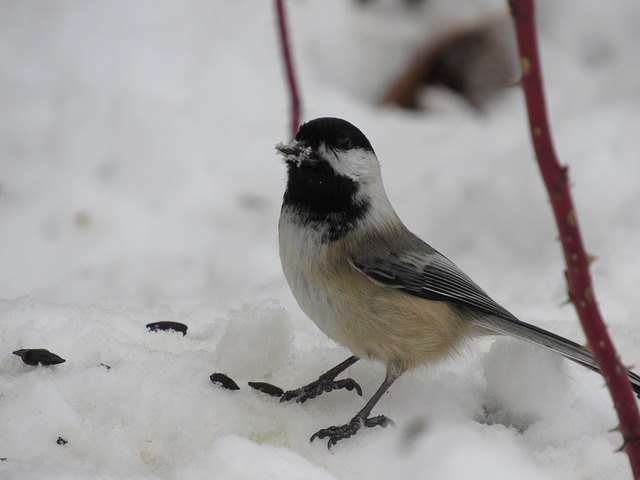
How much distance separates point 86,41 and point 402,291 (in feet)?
9.00

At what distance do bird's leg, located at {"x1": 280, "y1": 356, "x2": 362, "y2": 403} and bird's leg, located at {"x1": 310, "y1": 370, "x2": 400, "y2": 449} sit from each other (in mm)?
120

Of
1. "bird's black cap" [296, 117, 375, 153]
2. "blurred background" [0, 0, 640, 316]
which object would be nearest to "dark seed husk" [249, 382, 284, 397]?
"bird's black cap" [296, 117, 375, 153]

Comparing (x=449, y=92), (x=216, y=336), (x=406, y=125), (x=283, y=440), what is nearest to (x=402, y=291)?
(x=283, y=440)

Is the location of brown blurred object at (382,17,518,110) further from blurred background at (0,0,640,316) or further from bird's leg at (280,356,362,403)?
bird's leg at (280,356,362,403)

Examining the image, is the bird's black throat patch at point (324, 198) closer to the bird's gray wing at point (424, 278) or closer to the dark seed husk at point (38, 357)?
the bird's gray wing at point (424, 278)

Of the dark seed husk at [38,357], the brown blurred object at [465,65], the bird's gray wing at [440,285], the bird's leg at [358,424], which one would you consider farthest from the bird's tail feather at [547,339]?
the brown blurred object at [465,65]

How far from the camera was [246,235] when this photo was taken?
3.86 metres

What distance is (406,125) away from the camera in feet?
15.1

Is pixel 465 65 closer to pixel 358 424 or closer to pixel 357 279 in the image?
pixel 357 279

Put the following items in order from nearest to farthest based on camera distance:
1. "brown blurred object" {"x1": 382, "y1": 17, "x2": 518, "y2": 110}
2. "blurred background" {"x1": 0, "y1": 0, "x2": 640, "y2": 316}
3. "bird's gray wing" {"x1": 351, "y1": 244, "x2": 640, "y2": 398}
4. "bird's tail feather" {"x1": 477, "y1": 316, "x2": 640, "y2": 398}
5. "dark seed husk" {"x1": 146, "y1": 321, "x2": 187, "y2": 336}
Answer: "bird's tail feather" {"x1": 477, "y1": 316, "x2": 640, "y2": 398}, "bird's gray wing" {"x1": 351, "y1": 244, "x2": 640, "y2": 398}, "dark seed husk" {"x1": 146, "y1": 321, "x2": 187, "y2": 336}, "blurred background" {"x1": 0, "y1": 0, "x2": 640, "y2": 316}, "brown blurred object" {"x1": 382, "y1": 17, "x2": 518, "y2": 110}

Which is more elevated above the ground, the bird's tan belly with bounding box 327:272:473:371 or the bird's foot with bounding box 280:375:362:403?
the bird's tan belly with bounding box 327:272:473:371

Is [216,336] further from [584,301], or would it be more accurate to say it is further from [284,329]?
[584,301]

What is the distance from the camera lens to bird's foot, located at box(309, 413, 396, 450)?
1908 mm

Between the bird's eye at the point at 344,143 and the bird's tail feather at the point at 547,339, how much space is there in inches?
22.1
